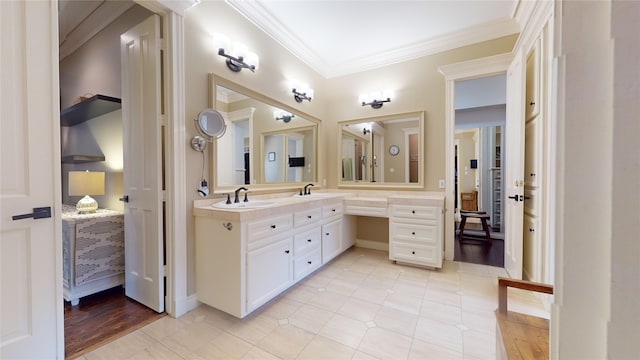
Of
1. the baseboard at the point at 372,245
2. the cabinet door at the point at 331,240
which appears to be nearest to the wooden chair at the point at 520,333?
the cabinet door at the point at 331,240

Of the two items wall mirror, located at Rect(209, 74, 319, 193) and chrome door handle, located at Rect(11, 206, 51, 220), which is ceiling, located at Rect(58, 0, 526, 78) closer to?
wall mirror, located at Rect(209, 74, 319, 193)

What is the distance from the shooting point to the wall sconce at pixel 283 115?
309 centimetres

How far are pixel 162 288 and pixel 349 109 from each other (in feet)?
10.4

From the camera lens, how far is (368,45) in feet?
10.8

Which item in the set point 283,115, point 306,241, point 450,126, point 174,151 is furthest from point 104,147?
point 450,126

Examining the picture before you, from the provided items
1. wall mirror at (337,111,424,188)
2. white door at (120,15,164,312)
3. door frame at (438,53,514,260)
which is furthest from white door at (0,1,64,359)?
door frame at (438,53,514,260)

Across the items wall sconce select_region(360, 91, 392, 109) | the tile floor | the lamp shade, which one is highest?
wall sconce select_region(360, 91, 392, 109)

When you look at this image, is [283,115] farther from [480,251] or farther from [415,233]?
[480,251]

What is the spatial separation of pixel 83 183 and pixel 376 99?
3.47 meters

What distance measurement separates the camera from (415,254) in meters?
2.96

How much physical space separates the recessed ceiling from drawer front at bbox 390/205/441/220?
2024 mm

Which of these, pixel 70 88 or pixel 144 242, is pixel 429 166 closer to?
pixel 144 242

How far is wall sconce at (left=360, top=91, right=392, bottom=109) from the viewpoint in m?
3.54

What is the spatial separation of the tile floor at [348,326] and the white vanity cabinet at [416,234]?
307mm
